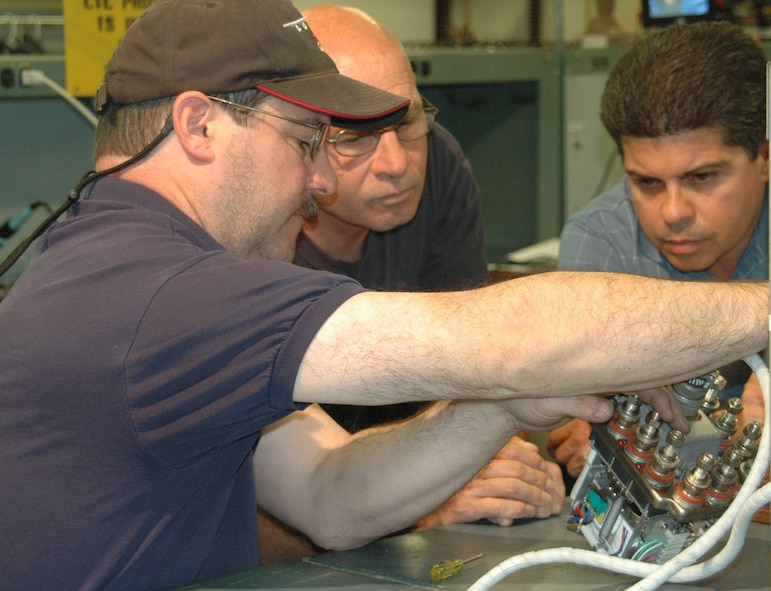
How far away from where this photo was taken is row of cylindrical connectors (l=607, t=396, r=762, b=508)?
0.99m

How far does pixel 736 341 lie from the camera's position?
2.96 ft

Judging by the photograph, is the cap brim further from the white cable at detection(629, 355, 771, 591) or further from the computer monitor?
the computer monitor

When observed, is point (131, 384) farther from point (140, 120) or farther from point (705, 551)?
point (705, 551)

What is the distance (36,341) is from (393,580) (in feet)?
1.47

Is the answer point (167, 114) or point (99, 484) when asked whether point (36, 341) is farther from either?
point (167, 114)

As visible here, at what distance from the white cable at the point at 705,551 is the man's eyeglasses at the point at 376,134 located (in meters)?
0.88

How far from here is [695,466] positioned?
1014mm

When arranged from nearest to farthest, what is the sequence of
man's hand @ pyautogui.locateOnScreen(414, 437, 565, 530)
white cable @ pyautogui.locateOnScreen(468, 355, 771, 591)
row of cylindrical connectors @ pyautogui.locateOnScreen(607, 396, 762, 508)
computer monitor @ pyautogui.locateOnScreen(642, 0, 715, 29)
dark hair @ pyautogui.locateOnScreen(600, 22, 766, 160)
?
white cable @ pyautogui.locateOnScreen(468, 355, 771, 591), row of cylindrical connectors @ pyautogui.locateOnScreen(607, 396, 762, 508), man's hand @ pyautogui.locateOnScreen(414, 437, 565, 530), dark hair @ pyautogui.locateOnScreen(600, 22, 766, 160), computer monitor @ pyautogui.locateOnScreen(642, 0, 715, 29)

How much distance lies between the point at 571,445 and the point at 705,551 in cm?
65

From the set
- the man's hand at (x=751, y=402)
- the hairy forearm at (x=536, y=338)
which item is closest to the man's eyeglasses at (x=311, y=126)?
the hairy forearm at (x=536, y=338)

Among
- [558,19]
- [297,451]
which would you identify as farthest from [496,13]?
[297,451]

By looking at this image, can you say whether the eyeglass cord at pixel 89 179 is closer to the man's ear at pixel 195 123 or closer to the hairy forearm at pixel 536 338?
the man's ear at pixel 195 123

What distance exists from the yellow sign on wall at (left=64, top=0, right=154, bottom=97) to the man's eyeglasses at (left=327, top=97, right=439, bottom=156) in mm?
748

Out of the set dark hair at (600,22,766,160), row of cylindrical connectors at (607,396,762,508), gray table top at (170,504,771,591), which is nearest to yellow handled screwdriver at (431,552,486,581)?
gray table top at (170,504,771,591)
